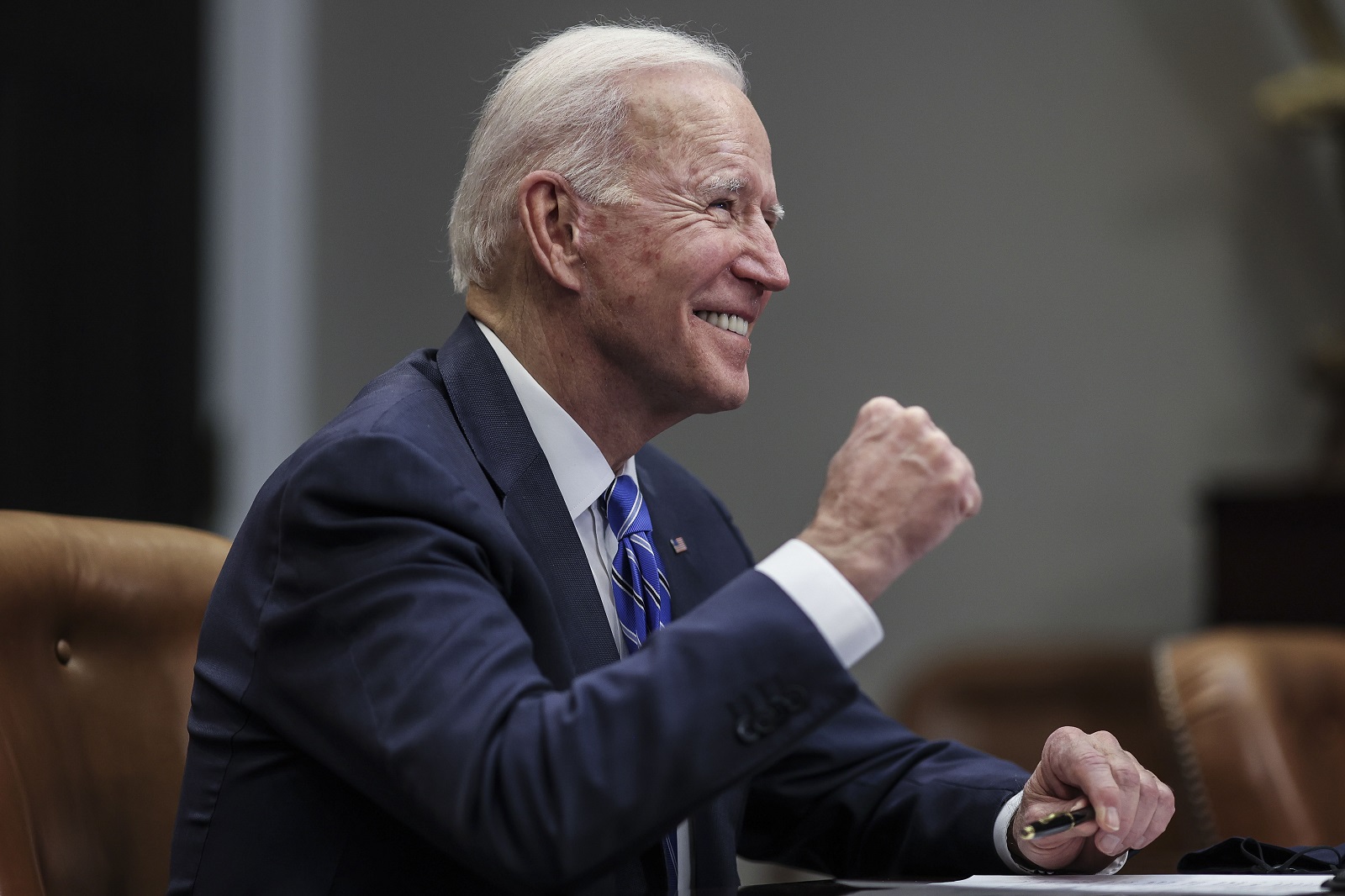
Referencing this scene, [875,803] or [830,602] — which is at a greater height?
[830,602]

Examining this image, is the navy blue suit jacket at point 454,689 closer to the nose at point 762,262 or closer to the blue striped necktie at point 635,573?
the blue striped necktie at point 635,573

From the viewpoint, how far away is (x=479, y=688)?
1.02 meters

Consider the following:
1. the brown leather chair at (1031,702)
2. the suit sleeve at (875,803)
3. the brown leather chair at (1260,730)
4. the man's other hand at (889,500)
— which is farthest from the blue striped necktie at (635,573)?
the brown leather chair at (1031,702)

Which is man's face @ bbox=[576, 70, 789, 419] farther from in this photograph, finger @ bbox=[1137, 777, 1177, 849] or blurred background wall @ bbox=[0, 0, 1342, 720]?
blurred background wall @ bbox=[0, 0, 1342, 720]

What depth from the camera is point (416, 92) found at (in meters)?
4.05

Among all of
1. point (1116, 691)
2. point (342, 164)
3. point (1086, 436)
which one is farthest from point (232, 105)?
point (1116, 691)

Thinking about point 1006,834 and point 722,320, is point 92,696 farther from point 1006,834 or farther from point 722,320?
point 1006,834

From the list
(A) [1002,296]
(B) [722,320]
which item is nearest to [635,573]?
(B) [722,320]

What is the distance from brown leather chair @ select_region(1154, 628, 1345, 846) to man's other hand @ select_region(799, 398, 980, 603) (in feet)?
3.68

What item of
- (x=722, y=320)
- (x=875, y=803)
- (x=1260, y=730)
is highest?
(x=722, y=320)

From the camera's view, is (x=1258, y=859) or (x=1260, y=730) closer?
(x=1258, y=859)

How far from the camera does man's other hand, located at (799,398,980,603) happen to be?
1.11m

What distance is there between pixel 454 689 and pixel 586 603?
280mm

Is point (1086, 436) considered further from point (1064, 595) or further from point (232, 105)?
point (232, 105)
